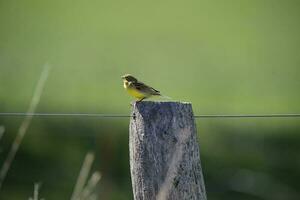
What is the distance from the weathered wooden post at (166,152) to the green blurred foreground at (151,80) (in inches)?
288

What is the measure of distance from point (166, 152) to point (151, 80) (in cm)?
1143

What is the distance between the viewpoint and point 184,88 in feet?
55.3

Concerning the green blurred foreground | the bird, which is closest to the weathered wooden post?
the bird

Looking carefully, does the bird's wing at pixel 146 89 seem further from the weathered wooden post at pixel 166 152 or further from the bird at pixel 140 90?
the weathered wooden post at pixel 166 152

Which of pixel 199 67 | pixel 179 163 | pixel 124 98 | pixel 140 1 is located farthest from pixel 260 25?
pixel 179 163

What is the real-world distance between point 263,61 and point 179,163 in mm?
14194

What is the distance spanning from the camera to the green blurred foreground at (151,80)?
1300 centimetres

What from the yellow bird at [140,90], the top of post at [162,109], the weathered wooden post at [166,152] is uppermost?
the yellow bird at [140,90]

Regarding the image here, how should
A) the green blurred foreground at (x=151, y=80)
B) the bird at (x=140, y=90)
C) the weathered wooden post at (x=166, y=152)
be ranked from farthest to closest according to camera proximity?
the green blurred foreground at (x=151, y=80)
the bird at (x=140, y=90)
the weathered wooden post at (x=166, y=152)

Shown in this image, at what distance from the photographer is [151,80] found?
627 inches

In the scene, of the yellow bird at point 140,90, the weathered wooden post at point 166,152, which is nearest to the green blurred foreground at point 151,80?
the yellow bird at point 140,90

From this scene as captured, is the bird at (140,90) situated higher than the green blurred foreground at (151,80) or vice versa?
the green blurred foreground at (151,80)

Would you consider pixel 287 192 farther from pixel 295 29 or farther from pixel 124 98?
pixel 295 29

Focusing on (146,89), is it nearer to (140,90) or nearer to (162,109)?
(140,90)
